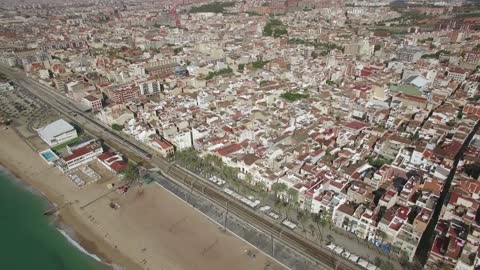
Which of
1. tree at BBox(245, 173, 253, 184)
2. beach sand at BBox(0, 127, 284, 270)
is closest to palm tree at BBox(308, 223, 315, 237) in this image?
beach sand at BBox(0, 127, 284, 270)

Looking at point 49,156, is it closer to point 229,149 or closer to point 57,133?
point 57,133

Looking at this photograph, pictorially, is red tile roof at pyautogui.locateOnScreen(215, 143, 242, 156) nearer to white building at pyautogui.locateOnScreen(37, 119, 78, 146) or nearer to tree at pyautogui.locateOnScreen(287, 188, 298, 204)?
tree at pyautogui.locateOnScreen(287, 188, 298, 204)

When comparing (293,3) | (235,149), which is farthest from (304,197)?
(293,3)

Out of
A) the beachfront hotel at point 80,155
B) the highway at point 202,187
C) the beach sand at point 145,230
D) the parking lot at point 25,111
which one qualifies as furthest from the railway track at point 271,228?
the parking lot at point 25,111

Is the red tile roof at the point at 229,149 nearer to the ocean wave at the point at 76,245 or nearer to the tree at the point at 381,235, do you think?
the ocean wave at the point at 76,245

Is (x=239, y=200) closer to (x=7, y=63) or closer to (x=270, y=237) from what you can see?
(x=270, y=237)
